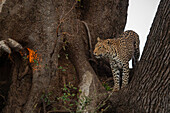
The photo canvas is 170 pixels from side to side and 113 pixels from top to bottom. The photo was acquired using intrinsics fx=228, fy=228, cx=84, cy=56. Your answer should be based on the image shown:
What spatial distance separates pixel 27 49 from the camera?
409 centimetres

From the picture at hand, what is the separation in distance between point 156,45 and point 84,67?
169cm

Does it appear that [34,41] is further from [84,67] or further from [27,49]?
[84,67]

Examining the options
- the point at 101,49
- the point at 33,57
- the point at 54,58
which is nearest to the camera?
the point at 33,57

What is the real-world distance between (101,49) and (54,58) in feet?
3.75

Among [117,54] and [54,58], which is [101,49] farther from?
[54,58]

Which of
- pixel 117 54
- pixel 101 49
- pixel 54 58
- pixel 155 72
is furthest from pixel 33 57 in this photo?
pixel 155 72

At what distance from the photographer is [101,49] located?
191 inches

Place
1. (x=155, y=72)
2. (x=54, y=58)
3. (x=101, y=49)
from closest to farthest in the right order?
(x=155, y=72) → (x=54, y=58) → (x=101, y=49)

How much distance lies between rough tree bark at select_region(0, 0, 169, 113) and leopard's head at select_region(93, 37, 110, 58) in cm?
18

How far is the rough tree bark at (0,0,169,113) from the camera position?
3.27 metres

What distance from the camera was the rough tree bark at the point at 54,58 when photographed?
327 cm

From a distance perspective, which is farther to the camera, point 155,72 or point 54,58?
point 54,58

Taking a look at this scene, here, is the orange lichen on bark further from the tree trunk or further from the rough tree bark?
the tree trunk

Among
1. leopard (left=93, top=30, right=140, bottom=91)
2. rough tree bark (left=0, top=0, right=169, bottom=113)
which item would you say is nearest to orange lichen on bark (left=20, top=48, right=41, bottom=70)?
rough tree bark (left=0, top=0, right=169, bottom=113)
